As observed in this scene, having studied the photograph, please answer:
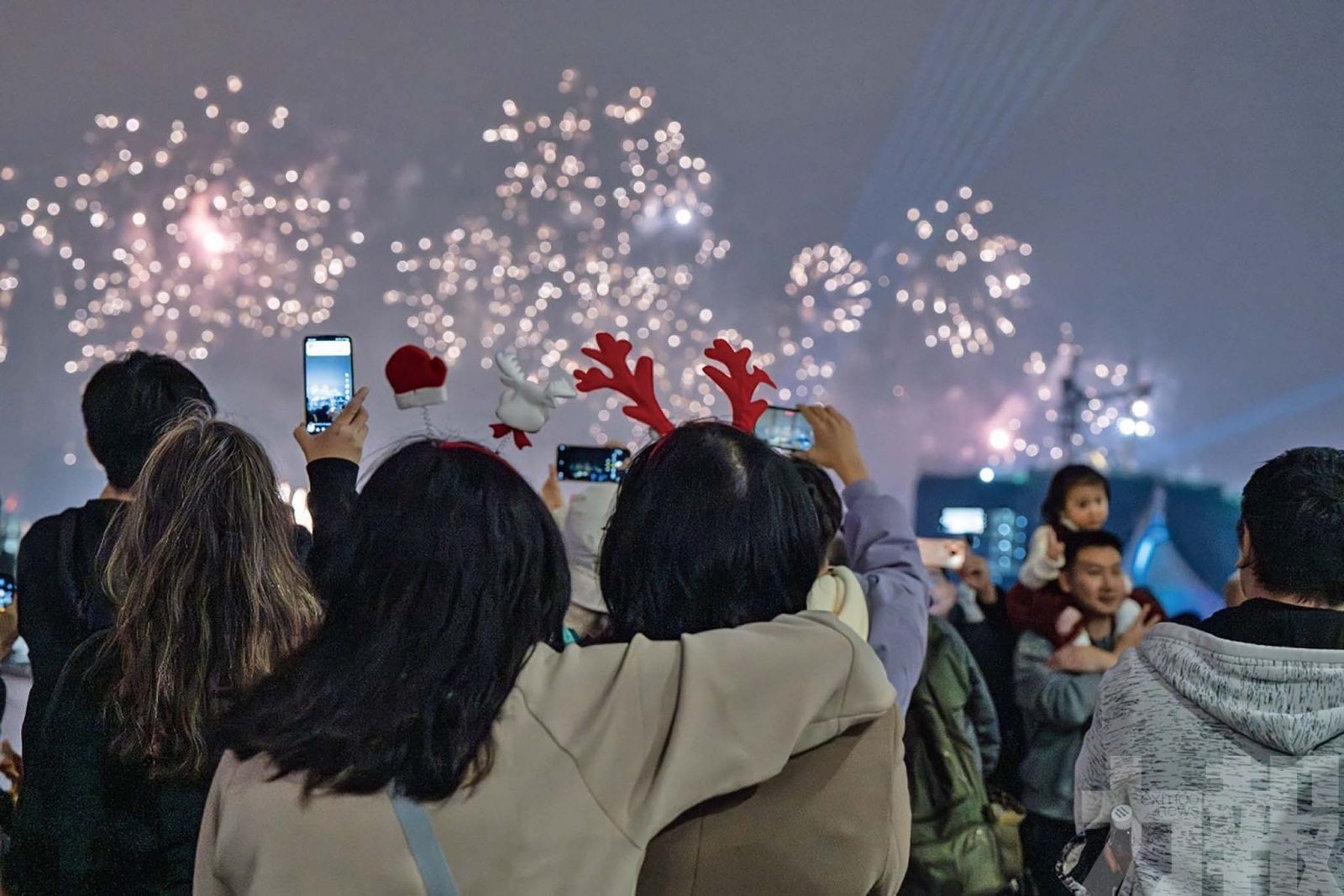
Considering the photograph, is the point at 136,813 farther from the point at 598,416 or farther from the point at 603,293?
the point at 603,293

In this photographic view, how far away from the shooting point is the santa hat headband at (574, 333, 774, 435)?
63.1 inches

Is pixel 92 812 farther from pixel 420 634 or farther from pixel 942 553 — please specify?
pixel 942 553

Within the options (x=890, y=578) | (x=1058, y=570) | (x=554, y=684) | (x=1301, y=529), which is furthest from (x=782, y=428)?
(x=554, y=684)

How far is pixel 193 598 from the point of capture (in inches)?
55.2

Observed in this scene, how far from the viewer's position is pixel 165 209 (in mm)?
7902

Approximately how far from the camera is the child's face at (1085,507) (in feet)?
10.5

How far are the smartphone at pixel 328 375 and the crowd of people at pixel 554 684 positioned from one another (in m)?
0.11

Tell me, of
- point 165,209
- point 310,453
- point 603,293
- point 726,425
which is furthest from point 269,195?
point 726,425

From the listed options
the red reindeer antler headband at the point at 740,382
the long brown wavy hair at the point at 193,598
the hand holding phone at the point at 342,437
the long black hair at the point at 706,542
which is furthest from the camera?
the hand holding phone at the point at 342,437

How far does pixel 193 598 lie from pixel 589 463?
1.29 m

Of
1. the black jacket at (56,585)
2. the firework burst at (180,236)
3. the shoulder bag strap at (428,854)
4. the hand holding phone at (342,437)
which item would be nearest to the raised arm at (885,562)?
the hand holding phone at (342,437)

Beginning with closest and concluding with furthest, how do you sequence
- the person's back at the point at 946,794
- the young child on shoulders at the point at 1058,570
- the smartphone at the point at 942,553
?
the person's back at the point at 946,794
the smartphone at the point at 942,553
the young child on shoulders at the point at 1058,570

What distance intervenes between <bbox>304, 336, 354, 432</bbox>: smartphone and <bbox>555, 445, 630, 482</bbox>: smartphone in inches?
27.7

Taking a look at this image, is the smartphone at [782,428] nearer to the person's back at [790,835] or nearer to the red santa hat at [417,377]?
the red santa hat at [417,377]
